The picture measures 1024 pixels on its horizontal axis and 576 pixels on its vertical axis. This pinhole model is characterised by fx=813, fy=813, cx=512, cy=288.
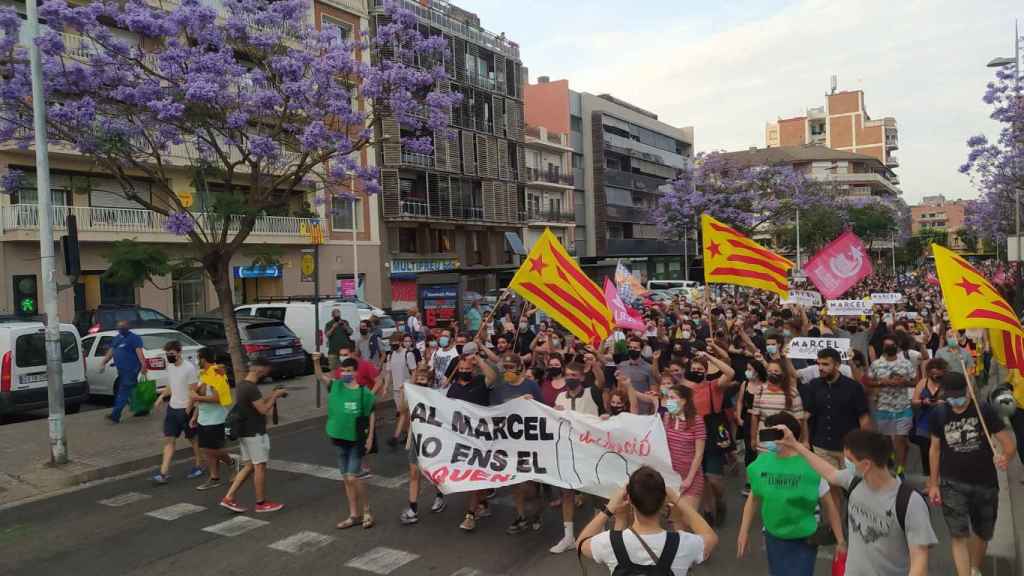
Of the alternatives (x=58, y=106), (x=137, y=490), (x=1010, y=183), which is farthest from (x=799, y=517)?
(x=1010, y=183)

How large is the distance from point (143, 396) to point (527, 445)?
322 inches

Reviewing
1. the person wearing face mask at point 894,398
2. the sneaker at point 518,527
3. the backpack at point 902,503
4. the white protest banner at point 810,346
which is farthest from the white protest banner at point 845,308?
the backpack at point 902,503

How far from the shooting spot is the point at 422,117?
1512 cm

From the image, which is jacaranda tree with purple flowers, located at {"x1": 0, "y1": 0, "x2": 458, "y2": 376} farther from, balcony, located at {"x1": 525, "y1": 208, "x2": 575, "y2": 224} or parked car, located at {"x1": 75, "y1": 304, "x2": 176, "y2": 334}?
balcony, located at {"x1": 525, "y1": 208, "x2": 575, "y2": 224}

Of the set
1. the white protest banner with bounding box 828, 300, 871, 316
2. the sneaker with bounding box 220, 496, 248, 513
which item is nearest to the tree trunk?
the sneaker with bounding box 220, 496, 248, 513

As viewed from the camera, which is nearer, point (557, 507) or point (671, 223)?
point (557, 507)

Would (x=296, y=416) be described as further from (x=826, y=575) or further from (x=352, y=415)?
(x=826, y=575)

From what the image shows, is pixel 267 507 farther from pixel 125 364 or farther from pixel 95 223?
pixel 95 223

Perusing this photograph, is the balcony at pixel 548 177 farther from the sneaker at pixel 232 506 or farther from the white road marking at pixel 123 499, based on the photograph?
the sneaker at pixel 232 506

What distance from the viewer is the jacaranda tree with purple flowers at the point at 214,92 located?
1302 centimetres

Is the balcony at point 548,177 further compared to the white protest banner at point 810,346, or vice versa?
the balcony at point 548,177

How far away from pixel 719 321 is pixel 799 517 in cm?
1296

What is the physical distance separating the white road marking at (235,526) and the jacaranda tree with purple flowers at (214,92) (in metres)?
6.50

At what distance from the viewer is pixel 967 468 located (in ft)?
18.8
